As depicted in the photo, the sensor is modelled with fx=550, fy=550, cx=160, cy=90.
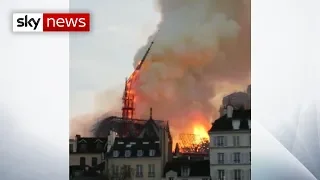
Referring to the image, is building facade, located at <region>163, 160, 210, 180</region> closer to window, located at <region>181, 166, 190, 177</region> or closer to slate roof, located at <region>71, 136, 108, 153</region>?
window, located at <region>181, 166, 190, 177</region>

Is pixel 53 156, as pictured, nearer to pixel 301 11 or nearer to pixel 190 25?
pixel 190 25

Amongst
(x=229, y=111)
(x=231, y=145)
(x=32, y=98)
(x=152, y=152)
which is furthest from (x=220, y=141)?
(x=32, y=98)

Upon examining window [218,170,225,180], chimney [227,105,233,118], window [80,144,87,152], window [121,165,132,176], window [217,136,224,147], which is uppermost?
chimney [227,105,233,118]

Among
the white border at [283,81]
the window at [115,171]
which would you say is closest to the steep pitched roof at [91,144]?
the window at [115,171]

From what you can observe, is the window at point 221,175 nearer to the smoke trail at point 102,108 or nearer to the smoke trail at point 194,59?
the smoke trail at point 194,59

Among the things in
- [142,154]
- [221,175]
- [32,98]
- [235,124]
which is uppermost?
[32,98]

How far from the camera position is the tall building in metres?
2.96

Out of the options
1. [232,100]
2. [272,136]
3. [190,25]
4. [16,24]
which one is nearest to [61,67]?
[16,24]

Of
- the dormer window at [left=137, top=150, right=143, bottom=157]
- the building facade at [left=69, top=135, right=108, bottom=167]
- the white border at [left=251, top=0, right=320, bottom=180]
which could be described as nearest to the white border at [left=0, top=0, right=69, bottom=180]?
the building facade at [left=69, top=135, right=108, bottom=167]

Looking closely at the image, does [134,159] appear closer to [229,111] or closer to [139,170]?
[139,170]

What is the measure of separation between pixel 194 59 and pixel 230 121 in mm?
388

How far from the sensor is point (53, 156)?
9.61 ft

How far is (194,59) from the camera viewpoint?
2971 mm

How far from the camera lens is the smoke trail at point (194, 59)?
2971mm
